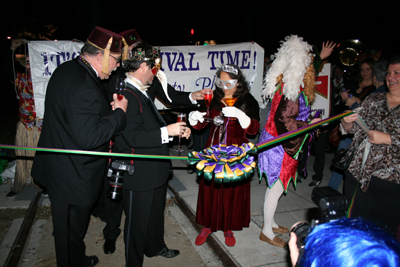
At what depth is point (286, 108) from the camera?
293cm

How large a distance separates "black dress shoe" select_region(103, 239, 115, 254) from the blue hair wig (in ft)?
9.24

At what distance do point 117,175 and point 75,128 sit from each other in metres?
0.63

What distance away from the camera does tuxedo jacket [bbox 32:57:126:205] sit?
2.07 meters

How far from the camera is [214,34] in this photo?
76.3ft

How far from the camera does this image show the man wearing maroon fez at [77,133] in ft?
6.84

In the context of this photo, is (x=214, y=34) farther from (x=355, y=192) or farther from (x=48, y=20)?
(x=355, y=192)

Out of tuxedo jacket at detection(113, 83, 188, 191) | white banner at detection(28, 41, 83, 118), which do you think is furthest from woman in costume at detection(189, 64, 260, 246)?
white banner at detection(28, 41, 83, 118)

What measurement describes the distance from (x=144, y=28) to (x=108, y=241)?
754 inches

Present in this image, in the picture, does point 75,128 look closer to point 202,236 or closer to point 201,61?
point 202,236

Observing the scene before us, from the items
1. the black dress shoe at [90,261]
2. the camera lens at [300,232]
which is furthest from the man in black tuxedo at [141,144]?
the camera lens at [300,232]

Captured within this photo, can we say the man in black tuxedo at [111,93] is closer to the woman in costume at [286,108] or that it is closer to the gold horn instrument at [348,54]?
the woman in costume at [286,108]

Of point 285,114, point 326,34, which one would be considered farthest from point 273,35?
point 285,114

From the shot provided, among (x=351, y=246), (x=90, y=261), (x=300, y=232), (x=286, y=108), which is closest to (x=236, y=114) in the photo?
(x=286, y=108)

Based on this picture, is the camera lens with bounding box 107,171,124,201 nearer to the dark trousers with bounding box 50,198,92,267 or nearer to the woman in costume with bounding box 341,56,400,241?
the dark trousers with bounding box 50,198,92,267
